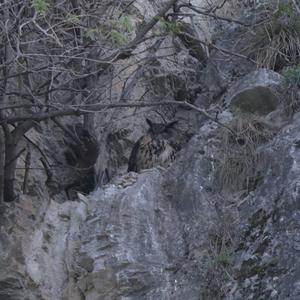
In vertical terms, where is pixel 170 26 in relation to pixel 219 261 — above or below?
above

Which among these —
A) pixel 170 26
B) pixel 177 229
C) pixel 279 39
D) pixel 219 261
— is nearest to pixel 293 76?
pixel 279 39

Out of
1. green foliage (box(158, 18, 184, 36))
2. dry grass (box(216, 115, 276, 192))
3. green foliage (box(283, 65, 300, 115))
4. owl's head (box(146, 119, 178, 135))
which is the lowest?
dry grass (box(216, 115, 276, 192))

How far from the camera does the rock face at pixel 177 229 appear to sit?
565 cm

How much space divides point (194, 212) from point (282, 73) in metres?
1.77

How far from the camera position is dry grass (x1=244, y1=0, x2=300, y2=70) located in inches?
301

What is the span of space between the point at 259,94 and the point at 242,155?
828 mm

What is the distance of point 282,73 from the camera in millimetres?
7406

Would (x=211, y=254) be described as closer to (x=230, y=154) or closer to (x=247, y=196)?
(x=247, y=196)

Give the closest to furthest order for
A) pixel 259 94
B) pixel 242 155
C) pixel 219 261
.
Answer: pixel 219 261, pixel 242 155, pixel 259 94

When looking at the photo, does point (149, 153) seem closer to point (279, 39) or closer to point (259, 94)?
point (259, 94)

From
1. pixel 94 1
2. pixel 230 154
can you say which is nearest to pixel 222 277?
pixel 230 154

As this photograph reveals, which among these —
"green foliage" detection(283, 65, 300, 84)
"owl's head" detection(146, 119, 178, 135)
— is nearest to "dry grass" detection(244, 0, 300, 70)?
"green foliage" detection(283, 65, 300, 84)

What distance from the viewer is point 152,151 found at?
7.62 metres

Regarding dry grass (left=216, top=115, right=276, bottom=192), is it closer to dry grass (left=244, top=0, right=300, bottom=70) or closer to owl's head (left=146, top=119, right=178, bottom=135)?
dry grass (left=244, top=0, right=300, bottom=70)
